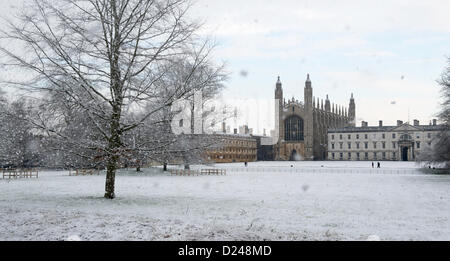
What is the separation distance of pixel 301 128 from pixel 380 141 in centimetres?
2055

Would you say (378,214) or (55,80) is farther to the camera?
(55,80)

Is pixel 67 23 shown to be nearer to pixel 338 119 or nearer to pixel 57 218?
pixel 57 218

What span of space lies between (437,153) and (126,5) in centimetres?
3154

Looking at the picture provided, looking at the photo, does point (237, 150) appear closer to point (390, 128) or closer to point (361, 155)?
point (361, 155)

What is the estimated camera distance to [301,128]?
105 m

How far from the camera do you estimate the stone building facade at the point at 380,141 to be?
93188 millimetres

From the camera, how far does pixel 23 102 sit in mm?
13664

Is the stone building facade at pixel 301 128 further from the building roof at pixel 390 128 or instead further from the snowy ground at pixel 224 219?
the snowy ground at pixel 224 219

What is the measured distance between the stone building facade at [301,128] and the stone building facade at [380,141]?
371 cm

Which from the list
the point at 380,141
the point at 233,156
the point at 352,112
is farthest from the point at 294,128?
the point at 352,112

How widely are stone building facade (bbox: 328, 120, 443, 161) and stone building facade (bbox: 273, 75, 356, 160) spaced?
3.71m

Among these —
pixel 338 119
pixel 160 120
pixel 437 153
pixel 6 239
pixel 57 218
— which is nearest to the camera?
pixel 6 239

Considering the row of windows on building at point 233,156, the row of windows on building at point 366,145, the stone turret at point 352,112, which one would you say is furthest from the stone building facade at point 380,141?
the stone turret at point 352,112
